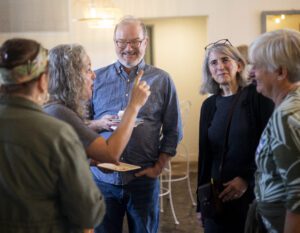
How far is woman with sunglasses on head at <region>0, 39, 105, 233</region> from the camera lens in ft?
3.48

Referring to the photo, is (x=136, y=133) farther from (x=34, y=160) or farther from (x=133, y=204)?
(x=34, y=160)

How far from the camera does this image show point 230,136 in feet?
6.00

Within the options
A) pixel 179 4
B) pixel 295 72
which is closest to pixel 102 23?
pixel 179 4

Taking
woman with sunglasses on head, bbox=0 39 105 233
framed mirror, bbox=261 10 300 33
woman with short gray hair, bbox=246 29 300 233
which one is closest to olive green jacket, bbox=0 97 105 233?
woman with sunglasses on head, bbox=0 39 105 233

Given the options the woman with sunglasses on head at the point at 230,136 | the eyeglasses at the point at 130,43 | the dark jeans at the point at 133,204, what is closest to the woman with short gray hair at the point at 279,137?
the woman with sunglasses on head at the point at 230,136

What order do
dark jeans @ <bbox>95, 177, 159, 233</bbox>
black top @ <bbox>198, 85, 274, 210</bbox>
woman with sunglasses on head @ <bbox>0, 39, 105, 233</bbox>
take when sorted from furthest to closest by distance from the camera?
dark jeans @ <bbox>95, 177, 159, 233</bbox> → black top @ <bbox>198, 85, 274, 210</bbox> → woman with sunglasses on head @ <bbox>0, 39, 105, 233</bbox>

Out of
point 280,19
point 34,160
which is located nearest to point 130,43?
point 34,160

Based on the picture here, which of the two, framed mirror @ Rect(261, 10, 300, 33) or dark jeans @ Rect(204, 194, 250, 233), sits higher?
framed mirror @ Rect(261, 10, 300, 33)

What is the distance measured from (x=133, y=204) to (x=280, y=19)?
→ 10.4 feet

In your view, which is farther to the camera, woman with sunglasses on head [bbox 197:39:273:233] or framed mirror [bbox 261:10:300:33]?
framed mirror [bbox 261:10:300:33]

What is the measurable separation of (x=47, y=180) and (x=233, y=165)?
997 mm

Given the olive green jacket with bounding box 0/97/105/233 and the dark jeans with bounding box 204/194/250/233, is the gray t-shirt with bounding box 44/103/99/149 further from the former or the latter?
the dark jeans with bounding box 204/194/250/233

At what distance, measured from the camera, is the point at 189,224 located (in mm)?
3451

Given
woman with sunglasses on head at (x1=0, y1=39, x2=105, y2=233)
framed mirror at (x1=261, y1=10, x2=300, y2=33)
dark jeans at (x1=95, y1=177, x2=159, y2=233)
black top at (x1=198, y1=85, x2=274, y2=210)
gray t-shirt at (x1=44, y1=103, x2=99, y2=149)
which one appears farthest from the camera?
framed mirror at (x1=261, y1=10, x2=300, y2=33)
